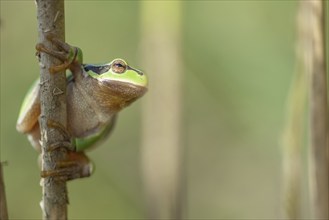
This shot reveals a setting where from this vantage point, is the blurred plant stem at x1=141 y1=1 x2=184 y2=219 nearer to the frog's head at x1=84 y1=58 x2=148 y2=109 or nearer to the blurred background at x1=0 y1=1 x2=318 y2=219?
the frog's head at x1=84 y1=58 x2=148 y2=109

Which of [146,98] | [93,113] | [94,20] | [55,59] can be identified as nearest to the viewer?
[55,59]

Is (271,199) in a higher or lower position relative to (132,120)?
lower

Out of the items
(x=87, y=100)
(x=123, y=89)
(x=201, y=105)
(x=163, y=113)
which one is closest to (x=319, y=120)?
(x=123, y=89)

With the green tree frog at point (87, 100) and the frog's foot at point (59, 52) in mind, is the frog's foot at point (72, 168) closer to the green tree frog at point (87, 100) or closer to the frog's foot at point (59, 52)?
the green tree frog at point (87, 100)

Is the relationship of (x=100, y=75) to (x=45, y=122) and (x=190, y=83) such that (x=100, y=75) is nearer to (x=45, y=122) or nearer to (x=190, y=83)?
(x=45, y=122)

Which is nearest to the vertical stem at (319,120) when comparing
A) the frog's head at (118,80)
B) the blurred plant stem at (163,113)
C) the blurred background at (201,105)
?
the frog's head at (118,80)

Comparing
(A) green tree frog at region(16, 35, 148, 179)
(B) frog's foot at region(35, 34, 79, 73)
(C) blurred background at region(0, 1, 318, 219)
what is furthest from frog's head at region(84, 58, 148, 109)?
(C) blurred background at region(0, 1, 318, 219)

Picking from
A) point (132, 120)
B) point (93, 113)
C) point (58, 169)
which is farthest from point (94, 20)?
point (58, 169)
